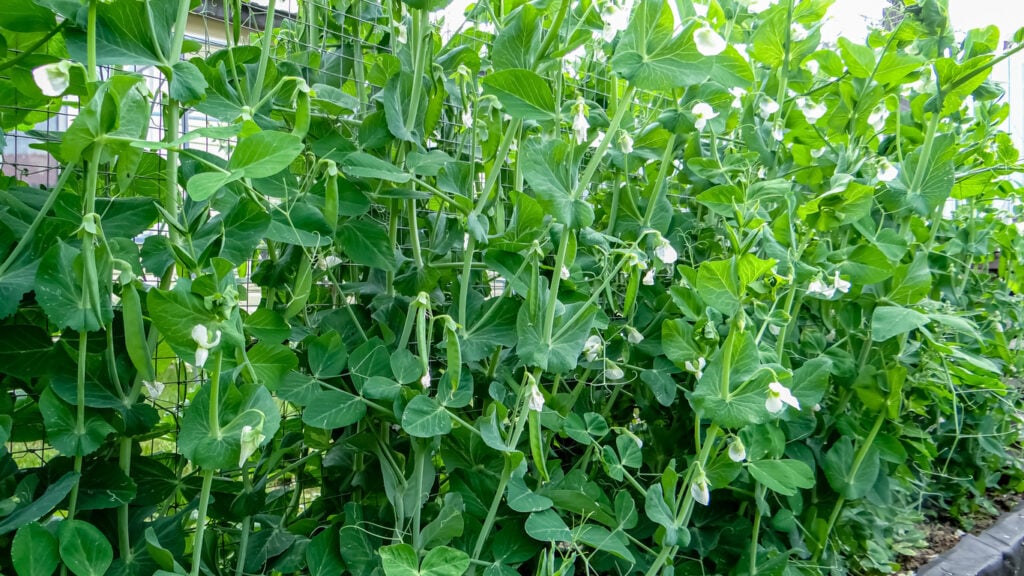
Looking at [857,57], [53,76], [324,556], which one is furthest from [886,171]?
[53,76]

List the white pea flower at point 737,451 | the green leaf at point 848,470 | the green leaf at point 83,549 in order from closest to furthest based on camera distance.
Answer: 1. the green leaf at point 83,549
2. the white pea flower at point 737,451
3. the green leaf at point 848,470

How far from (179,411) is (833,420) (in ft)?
4.30

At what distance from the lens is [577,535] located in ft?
3.49

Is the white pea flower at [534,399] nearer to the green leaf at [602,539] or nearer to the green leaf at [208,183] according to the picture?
the green leaf at [602,539]

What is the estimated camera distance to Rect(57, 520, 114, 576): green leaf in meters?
0.75

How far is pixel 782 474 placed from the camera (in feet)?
3.88

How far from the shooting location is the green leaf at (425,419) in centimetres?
89

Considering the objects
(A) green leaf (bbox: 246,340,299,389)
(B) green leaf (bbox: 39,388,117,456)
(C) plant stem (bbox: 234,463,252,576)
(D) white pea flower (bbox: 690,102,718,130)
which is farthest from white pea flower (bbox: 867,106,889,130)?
(B) green leaf (bbox: 39,388,117,456)

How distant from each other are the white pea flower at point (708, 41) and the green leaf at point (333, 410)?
657mm

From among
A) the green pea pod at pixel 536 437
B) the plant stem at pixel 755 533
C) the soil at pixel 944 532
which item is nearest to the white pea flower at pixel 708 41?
the green pea pod at pixel 536 437

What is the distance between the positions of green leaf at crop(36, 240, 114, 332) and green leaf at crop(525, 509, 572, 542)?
635mm

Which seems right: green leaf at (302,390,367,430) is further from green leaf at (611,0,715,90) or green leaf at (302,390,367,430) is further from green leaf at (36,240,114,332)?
green leaf at (611,0,715,90)

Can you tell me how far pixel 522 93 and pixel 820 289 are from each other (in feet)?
2.26

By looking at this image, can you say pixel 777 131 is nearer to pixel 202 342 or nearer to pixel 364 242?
pixel 364 242
